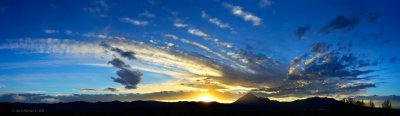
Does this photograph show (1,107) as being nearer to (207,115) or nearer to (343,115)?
(207,115)

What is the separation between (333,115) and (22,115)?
141 meters

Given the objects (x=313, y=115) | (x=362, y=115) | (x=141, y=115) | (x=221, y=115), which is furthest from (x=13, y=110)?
(x=362, y=115)

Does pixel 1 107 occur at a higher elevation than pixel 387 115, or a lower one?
higher

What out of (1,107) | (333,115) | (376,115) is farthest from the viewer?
(376,115)

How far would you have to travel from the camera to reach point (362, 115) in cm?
17875

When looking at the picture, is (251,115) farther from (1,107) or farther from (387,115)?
(1,107)

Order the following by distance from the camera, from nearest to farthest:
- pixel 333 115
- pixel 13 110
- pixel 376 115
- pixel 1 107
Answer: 1. pixel 1 107
2. pixel 13 110
3. pixel 333 115
4. pixel 376 115

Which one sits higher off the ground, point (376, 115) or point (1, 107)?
point (1, 107)

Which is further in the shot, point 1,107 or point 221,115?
point 221,115

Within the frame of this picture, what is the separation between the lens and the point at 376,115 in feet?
603

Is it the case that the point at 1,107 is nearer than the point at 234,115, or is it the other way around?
the point at 1,107

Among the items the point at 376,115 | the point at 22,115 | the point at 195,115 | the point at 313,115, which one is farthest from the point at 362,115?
the point at 22,115

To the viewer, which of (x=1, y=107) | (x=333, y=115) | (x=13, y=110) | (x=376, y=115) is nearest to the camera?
(x=1, y=107)

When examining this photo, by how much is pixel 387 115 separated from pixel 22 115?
582 ft
